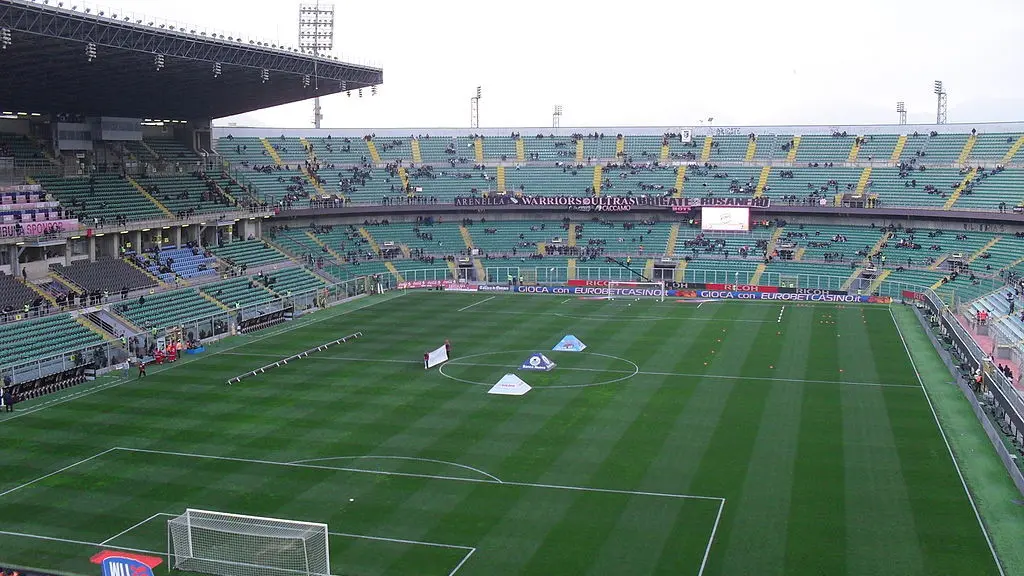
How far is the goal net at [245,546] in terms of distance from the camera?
23453mm

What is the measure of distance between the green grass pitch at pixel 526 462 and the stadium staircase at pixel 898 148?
4264cm

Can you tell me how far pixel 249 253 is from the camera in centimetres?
7312

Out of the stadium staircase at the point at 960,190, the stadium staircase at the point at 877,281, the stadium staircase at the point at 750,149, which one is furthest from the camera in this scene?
the stadium staircase at the point at 750,149

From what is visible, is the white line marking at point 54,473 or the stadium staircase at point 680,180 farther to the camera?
the stadium staircase at point 680,180

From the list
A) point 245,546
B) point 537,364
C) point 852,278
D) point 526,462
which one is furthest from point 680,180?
point 245,546

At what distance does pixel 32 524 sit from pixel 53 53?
31.7 meters

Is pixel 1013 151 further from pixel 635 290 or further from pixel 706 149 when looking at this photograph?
pixel 635 290

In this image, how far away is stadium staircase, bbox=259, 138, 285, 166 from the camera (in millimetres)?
92375

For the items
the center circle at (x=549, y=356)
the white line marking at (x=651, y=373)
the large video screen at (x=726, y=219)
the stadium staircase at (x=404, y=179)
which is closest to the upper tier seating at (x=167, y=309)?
the white line marking at (x=651, y=373)

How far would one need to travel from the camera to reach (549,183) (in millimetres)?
94375

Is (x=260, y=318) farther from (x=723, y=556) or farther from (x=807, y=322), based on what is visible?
(x=723, y=556)

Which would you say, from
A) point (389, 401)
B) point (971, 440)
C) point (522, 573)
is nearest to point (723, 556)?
point (522, 573)

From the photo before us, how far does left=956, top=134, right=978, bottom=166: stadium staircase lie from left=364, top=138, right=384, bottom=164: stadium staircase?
5511 centimetres

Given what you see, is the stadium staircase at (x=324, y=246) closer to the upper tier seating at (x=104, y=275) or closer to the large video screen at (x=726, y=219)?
the upper tier seating at (x=104, y=275)
